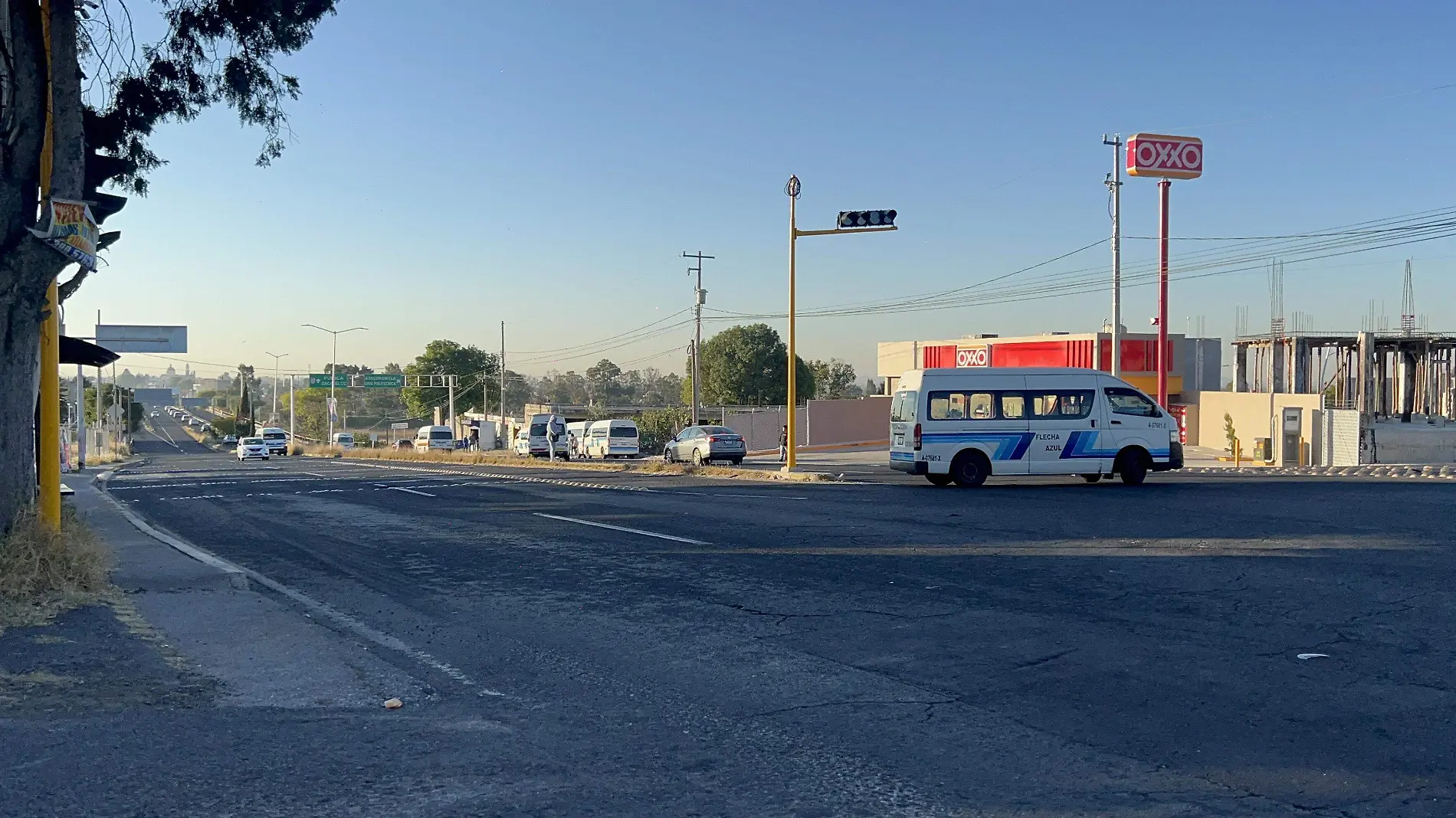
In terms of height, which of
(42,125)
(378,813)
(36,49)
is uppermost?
(36,49)

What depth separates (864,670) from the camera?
7.36 metres

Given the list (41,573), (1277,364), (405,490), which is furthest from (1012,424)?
(1277,364)

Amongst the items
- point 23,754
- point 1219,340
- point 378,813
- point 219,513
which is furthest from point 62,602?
point 1219,340

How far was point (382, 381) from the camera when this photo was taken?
88.4 meters

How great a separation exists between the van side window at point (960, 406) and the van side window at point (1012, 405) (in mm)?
205

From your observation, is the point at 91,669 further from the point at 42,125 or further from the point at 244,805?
the point at 42,125

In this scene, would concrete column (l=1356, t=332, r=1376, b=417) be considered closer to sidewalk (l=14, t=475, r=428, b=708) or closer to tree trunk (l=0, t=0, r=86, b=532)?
sidewalk (l=14, t=475, r=428, b=708)

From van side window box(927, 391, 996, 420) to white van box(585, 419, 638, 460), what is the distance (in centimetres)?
2830

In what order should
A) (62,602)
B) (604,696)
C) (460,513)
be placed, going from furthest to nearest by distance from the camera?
1. (460,513)
2. (62,602)
3. (604,696)

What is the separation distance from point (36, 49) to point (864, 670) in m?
8.35

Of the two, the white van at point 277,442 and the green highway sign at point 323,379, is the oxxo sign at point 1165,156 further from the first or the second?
the green highway sign at point 323,379

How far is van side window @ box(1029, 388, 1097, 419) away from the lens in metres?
22.8

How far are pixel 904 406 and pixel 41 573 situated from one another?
17.2 meters

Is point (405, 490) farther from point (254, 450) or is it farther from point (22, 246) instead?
point (254, 450)
